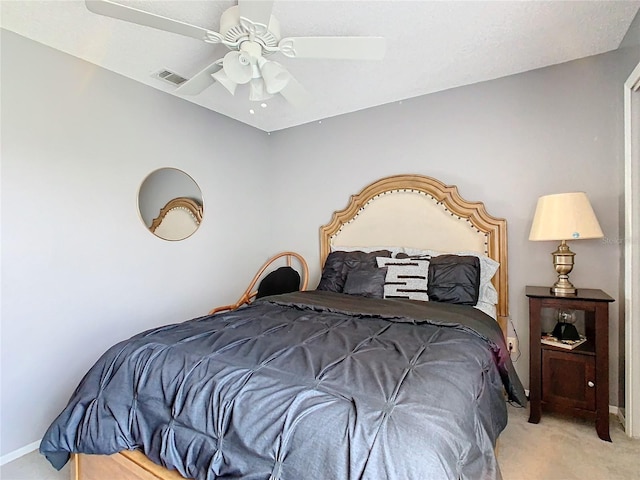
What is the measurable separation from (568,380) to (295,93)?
99.5 inches

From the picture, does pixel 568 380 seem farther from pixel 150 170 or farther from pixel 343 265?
pixel 150 170

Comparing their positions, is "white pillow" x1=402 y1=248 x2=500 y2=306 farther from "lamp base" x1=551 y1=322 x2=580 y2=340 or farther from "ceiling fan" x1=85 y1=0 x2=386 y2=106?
"ceiling fan" x1=85 y1=0 x2=386 y2=106

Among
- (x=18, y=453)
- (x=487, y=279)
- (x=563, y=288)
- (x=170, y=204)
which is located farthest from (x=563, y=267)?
(x=18, y=453)

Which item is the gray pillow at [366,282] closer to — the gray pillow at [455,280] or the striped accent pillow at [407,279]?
the striped accent pillow at [407,279]

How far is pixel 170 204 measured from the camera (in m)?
3.04

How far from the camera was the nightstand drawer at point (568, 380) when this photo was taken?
2.10 meters

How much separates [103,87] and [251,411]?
262cm

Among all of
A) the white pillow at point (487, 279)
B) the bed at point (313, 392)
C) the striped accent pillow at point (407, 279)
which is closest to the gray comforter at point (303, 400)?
the bed at point (313, 392)

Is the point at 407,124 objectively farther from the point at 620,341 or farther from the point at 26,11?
the point at 26,11

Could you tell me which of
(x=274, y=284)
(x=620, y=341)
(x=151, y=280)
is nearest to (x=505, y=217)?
(x=620, y=341)

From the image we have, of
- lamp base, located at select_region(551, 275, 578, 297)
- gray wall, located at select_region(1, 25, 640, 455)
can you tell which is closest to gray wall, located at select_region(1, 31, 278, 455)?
gray wall, located at select_region(1, 25, 640, 455)

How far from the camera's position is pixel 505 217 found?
2723 millimetres

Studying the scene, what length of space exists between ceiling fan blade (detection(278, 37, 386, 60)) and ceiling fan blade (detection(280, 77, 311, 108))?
243 millimetres

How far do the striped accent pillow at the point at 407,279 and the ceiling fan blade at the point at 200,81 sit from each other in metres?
1.83
